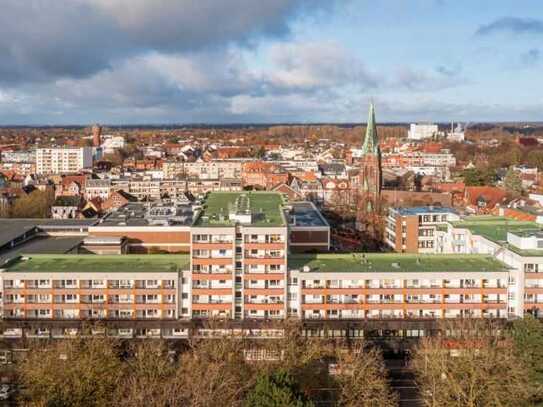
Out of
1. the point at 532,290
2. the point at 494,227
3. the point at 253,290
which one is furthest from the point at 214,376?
the point at 494,227

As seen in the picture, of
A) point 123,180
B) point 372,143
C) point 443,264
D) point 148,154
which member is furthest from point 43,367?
point 148,154

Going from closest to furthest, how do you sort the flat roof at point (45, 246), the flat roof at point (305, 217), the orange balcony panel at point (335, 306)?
the orange balcony panel at point (335, 306), the flat roof at point (45, 246), the flat roof at point (305, 217)

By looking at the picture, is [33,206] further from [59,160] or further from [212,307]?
[59,160]

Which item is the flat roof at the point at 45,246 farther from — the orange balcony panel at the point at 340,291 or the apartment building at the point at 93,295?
the orange balcony panel at the point at 340,291

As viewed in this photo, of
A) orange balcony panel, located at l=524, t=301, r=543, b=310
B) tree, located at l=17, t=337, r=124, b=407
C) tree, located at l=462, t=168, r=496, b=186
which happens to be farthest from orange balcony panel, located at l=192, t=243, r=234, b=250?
tree, located at l=462, t=168, r=496, b=186

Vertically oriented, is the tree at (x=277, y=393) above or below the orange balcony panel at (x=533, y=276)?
below

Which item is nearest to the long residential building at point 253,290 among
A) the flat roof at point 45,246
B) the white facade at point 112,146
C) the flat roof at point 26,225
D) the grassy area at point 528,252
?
the grassy area at point 528,252
